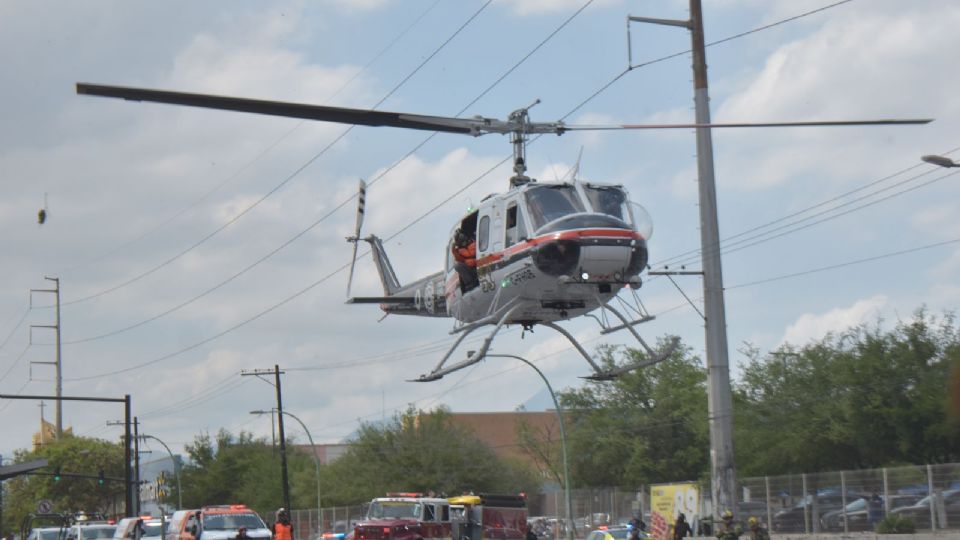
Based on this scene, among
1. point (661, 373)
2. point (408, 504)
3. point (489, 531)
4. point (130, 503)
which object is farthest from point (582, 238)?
point (661, 373)

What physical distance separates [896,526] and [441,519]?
11.7m

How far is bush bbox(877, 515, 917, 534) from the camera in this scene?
2970cm

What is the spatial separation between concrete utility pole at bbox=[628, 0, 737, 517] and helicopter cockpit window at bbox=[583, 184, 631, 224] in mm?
7605

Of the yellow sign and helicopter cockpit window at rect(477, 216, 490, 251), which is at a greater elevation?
helicopter cockpit window at rect(477, 216, 490, 251)

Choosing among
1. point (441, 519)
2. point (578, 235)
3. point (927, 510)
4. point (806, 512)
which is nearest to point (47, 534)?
point (441, 519)

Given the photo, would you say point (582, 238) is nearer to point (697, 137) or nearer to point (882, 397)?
point (697, 137)

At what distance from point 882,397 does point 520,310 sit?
30100 millimetres

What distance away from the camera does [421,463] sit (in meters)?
81.2

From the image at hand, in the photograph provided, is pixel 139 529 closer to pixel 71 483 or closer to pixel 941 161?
pixel 941 161

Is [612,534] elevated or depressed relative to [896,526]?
depressed

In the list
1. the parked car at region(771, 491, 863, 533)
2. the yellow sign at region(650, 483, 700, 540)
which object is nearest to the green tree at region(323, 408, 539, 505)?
the yellow sign at region(650, 483, 700, 540)

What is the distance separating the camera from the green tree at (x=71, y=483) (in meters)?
102

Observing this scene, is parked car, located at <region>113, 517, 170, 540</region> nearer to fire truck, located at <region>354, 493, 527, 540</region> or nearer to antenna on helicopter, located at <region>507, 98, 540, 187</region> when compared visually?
fire truck, located at <region>354, 493, 527, 540</region>

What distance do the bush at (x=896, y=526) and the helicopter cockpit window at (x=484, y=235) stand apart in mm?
14754
